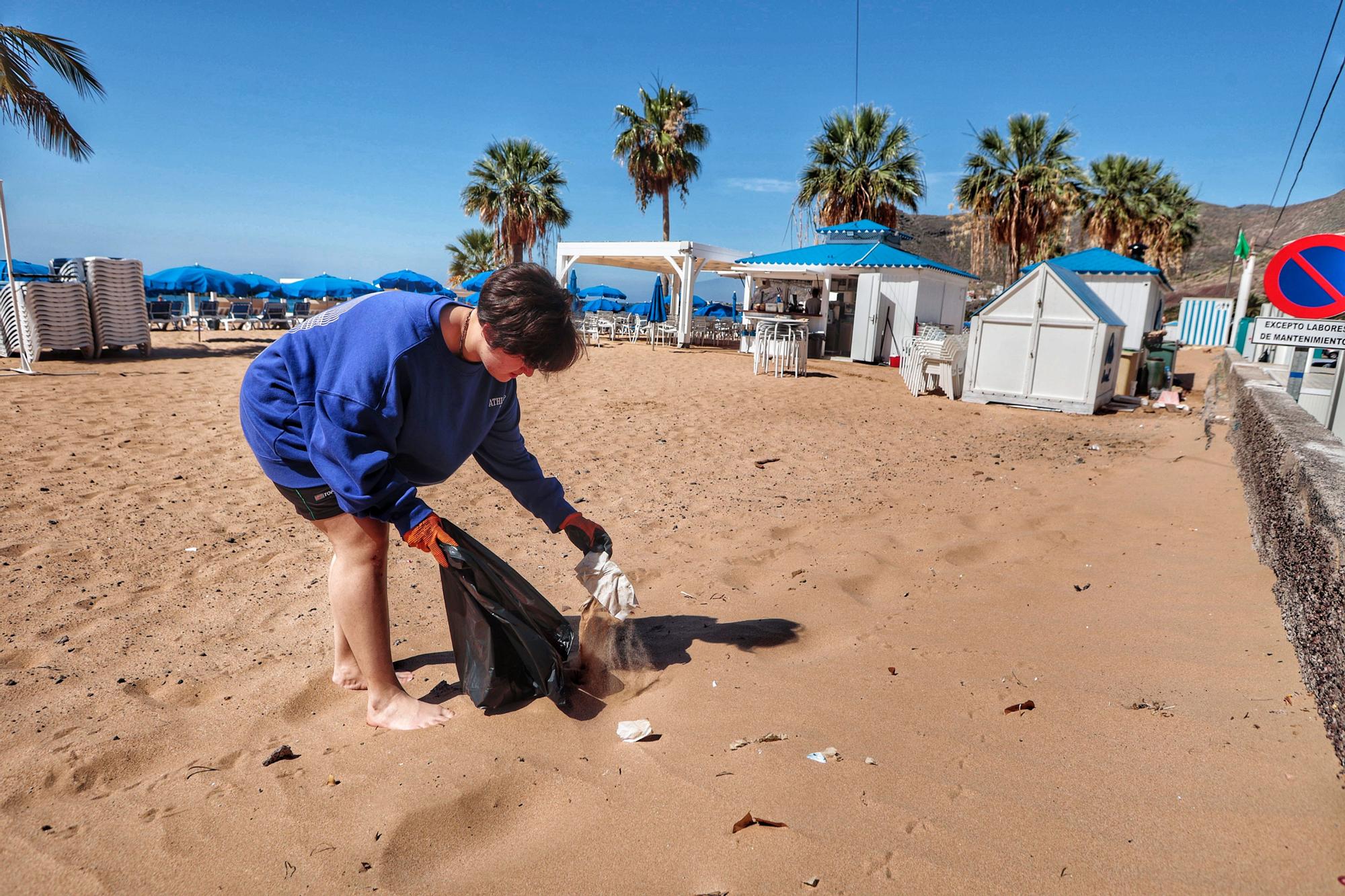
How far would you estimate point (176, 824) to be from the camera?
172 cm

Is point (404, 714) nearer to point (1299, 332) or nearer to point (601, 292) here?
point (1299, 332)

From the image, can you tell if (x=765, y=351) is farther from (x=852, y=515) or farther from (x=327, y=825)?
(x=327, y=825)

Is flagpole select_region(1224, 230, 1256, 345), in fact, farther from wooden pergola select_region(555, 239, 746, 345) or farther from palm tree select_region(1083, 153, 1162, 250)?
wooden pergola select_region(555, 239, 746, 345)

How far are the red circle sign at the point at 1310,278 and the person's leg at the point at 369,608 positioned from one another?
4.88 m

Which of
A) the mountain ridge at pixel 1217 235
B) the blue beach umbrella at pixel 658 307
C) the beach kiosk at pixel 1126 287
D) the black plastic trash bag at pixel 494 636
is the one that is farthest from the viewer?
the mountain ridge at pixel 1217 235

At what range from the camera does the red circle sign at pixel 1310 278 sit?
4352 millimetres

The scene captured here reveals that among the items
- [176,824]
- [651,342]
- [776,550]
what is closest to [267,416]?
[176,824]

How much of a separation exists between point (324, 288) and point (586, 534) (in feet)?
77.7

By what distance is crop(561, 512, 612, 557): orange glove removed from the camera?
8.20 feet

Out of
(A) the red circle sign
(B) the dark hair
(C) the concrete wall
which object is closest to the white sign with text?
(A) the red circle sign

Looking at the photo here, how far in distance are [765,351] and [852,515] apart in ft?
30.2

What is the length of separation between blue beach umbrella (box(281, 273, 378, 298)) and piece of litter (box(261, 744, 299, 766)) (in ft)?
72.8

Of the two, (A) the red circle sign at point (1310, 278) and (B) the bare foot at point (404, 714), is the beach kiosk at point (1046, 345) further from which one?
(B) the bare foot at point (404, 714)

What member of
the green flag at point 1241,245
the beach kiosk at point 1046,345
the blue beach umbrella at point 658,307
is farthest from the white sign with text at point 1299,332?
the green flag at point 1241,245
